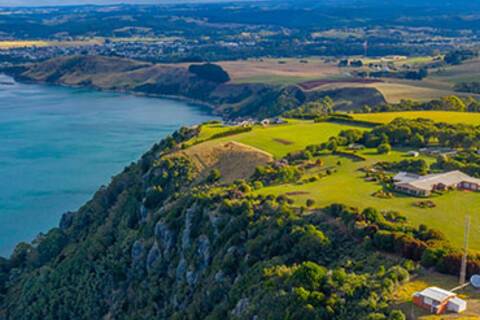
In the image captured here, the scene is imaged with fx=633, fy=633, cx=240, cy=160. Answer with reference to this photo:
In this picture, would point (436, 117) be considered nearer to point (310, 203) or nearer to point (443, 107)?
point (443, 107)

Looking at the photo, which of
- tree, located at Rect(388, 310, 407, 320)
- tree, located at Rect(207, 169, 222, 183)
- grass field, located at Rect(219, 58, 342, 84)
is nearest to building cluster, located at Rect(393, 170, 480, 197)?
tree, located at Rect(207, 169, 222, 183)

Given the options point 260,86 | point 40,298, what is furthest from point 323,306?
point 260,86

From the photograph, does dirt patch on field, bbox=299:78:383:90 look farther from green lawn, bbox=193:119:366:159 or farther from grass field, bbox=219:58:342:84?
green lawn, bbox=193:119:366:159

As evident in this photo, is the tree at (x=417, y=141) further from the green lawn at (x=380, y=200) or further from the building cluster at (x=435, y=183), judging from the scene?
the building cluster at (x=435, y=183)

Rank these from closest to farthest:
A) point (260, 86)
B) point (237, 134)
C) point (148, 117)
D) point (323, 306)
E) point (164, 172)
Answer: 1. point (323, 306)
2. point (164, 172)
3. point (237, 134)
4. point (148, 117)
5. point (260, 86)

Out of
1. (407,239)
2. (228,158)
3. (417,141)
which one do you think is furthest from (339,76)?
(407,239)

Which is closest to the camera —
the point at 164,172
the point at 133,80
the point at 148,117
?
the point at 164,172

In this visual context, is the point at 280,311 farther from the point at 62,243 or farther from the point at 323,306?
the point at 62,243
